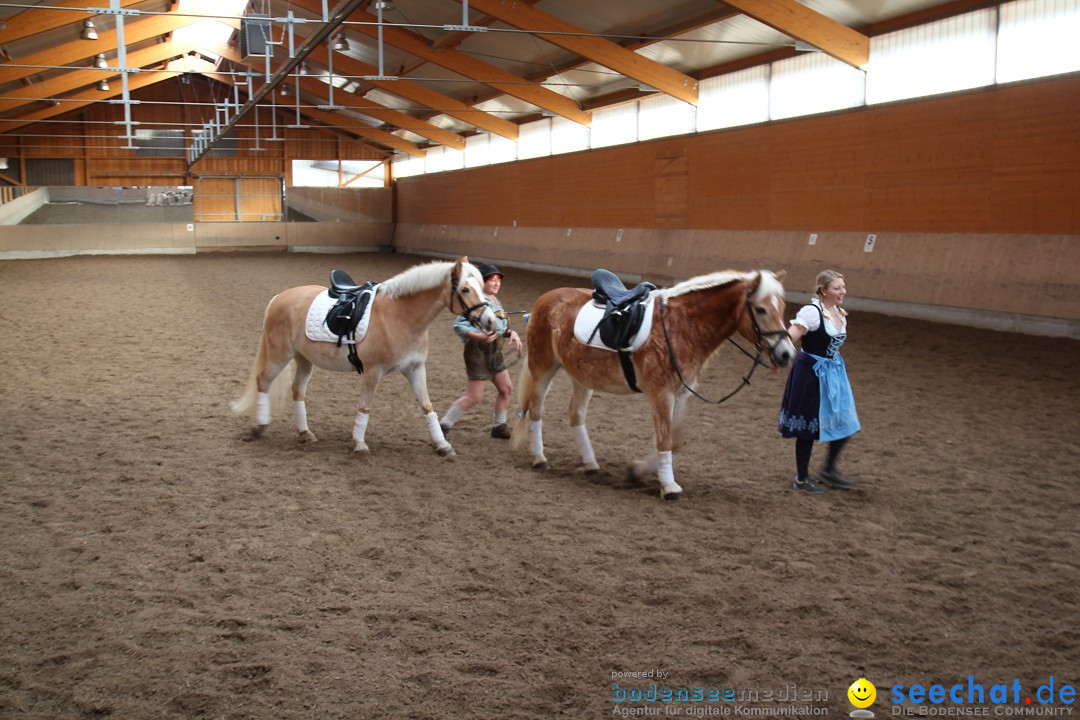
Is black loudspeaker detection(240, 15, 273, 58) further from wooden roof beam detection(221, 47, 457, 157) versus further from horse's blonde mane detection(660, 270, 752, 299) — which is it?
wooden roof beam detection(221, 47, 457, 157)

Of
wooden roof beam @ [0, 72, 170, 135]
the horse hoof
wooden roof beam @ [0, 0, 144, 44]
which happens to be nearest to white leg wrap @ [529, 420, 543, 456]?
the horse hoof

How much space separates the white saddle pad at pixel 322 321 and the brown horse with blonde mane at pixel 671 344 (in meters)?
1.32

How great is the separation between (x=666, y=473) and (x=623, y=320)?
103 centimetres

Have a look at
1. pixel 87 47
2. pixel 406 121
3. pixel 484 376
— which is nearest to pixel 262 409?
pixel 484 376

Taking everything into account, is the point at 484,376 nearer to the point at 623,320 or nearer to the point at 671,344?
the point at 623,320

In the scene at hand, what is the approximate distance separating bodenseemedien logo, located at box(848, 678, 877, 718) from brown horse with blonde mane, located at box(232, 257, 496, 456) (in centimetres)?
355

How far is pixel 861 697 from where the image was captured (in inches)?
127

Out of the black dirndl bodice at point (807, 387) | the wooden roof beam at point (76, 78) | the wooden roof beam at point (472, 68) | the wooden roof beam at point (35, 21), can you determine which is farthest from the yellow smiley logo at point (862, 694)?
the wooden roof beam at point (76, 78)

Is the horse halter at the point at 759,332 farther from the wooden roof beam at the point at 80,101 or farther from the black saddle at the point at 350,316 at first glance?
the wooden roof beam at the point at 80,101

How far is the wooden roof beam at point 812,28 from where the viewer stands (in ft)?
46.8

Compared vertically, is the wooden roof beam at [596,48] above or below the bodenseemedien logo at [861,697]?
above

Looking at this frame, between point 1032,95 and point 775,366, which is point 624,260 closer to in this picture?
point 1032,95

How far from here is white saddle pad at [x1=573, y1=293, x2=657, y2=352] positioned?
580 cm

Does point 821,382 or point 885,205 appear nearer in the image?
point 821,382
